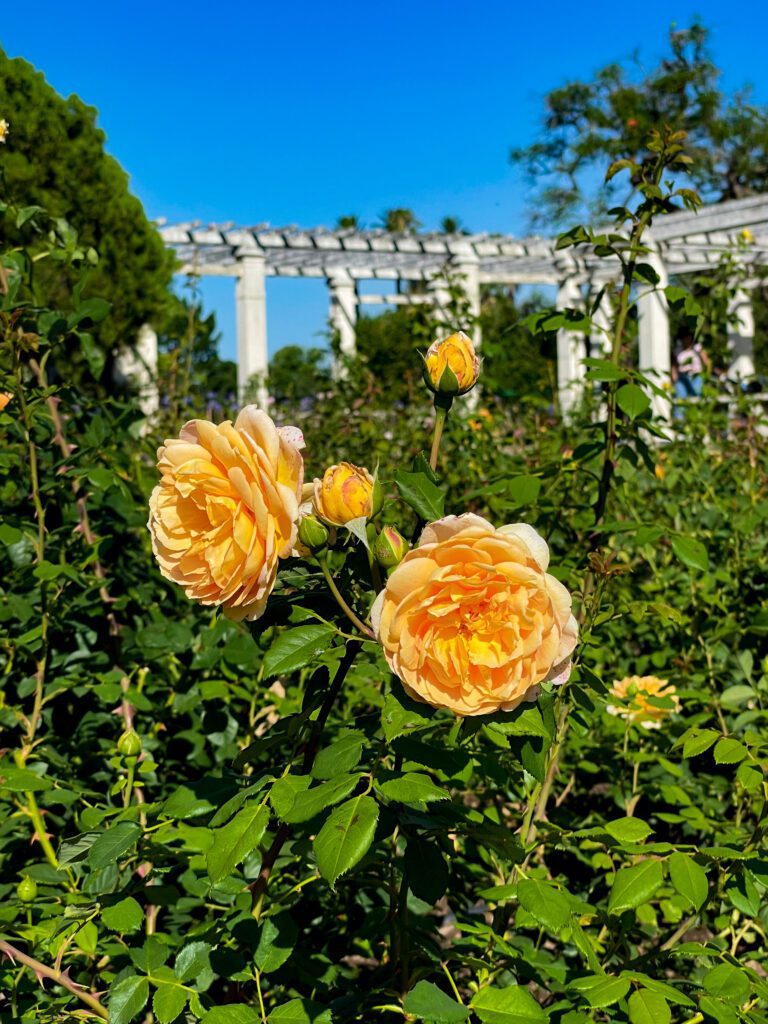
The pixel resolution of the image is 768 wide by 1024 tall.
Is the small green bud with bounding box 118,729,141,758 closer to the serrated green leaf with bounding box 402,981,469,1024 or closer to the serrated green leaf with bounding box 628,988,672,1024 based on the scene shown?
the serrated green leaf with bounding box 402,981,469,1024

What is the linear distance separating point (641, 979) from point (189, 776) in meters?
0.96

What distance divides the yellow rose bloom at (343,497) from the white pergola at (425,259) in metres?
10.0

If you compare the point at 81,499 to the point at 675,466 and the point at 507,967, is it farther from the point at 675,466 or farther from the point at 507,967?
the point at 675,466

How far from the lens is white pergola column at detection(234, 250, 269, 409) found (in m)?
12.0

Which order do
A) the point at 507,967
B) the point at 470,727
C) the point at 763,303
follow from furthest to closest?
the point at 763,303 < the point at 507,967 < the point at 470,727

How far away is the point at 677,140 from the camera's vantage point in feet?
4.68

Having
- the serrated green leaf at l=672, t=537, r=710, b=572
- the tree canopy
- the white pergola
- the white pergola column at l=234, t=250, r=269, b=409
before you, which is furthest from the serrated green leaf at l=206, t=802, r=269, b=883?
the white pergola column at l=234, t=250, r=269, b=409

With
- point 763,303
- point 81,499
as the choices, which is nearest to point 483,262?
point 763,303

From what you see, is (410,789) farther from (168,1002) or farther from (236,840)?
(168,1002)

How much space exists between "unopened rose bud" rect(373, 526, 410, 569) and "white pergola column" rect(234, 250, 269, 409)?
37.1ft

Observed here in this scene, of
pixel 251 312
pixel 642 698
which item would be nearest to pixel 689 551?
pixel 642 698

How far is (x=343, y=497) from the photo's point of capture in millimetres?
788

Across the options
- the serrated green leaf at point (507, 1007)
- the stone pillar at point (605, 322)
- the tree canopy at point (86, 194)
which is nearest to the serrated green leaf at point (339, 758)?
the serrated green leaf at point (507, 1007)

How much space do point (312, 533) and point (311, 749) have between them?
0.27m
